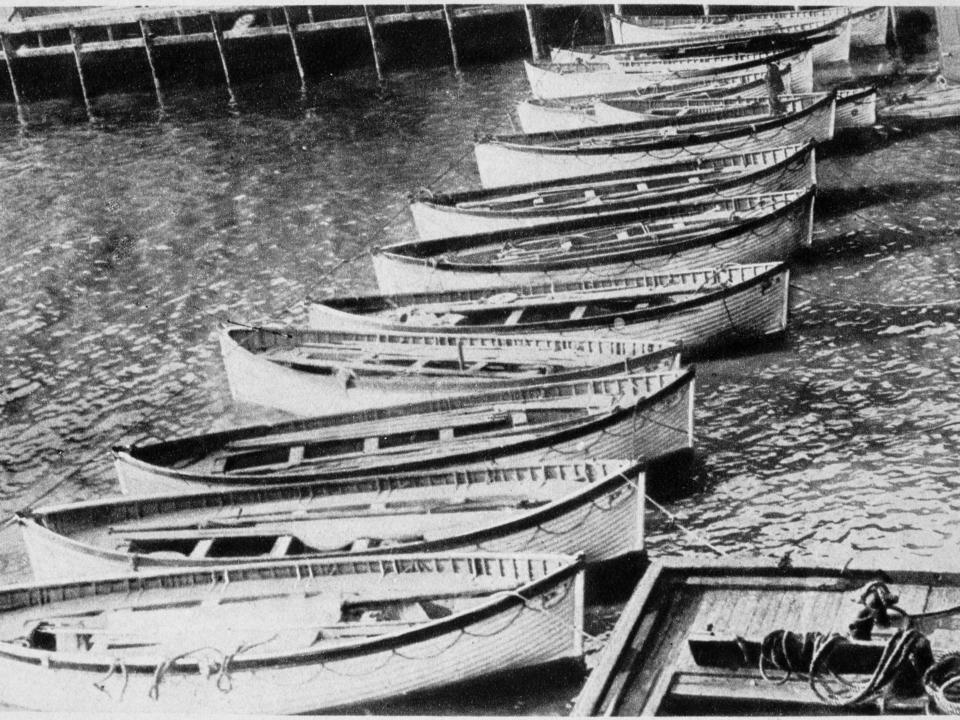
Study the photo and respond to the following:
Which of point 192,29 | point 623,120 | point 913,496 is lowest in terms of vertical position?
point 913,496

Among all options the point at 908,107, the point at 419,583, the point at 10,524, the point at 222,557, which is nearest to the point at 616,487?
the point at 419,583

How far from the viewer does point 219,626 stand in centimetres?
1509

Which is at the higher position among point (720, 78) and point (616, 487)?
point (720, 78)

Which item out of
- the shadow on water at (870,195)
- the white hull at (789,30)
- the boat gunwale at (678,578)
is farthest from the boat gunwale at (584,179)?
the boat gunwale at (678,578)

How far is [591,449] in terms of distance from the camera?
18.7 m

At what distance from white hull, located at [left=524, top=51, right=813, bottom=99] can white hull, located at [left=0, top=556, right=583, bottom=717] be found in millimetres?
28307

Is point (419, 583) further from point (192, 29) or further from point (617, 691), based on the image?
point (192, 29)

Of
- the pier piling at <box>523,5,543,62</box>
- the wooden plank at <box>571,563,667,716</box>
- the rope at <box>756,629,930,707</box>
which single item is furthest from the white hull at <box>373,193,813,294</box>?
the pier piling at <box>523,5,543,62</box>

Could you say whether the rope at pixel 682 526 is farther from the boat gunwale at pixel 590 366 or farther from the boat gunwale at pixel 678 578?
the boat gunwale at pixel 678 578

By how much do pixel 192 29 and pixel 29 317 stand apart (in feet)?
116

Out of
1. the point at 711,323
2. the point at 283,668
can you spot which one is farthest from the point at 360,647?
the point at 711,323

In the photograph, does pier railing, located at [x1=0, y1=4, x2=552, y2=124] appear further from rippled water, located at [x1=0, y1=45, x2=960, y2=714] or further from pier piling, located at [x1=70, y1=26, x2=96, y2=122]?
rippled water, located at [x1=0, y1=45, x2=960, y2=714]

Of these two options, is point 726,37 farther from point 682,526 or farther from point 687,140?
point 682,526

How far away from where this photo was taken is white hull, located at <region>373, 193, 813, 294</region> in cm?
2561
